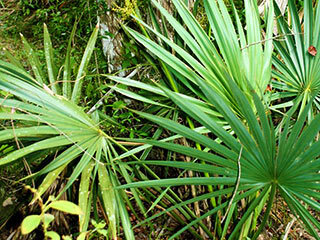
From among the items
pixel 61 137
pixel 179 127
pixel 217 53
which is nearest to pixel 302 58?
pixel 217 53

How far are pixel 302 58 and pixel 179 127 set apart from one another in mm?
854

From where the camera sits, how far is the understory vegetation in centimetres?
106

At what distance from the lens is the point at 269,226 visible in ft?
7.08

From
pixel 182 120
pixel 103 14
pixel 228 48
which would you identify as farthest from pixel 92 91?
pixel 228 48

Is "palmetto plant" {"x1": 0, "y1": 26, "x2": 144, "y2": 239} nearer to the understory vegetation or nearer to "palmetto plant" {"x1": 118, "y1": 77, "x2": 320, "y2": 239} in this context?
the understory vegetation

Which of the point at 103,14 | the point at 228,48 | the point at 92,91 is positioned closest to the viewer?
the point at 228,48

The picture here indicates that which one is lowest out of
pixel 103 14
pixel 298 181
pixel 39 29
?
pixel 298 181

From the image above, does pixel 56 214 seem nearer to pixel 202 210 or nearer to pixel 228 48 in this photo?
pixel 202 210

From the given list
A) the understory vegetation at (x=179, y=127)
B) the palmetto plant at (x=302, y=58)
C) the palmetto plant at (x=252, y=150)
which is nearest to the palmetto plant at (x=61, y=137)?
the understory vegetation at (x=179, y=127)

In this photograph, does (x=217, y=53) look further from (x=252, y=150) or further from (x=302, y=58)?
(x=252, y=150)

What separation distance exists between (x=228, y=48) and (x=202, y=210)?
105 cm

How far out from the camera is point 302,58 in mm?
1633

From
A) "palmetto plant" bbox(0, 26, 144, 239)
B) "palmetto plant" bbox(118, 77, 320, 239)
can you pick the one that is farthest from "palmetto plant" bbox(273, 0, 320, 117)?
"palmetto plant" bbox(0, 26, 144, 239)

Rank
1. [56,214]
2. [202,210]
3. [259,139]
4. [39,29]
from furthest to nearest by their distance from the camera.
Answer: [39,29]
[202,210]
[56,214]
[259,139]
